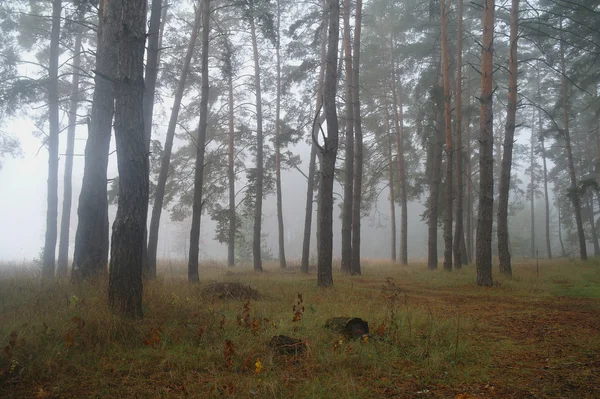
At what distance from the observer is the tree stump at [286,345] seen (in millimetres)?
4129

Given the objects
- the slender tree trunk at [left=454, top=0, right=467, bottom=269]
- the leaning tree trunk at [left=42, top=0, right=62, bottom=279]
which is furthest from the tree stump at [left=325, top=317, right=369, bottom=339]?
the slender tree trunk at [left=454, top=0, right=467, bottom=269]

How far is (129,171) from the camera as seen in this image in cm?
521

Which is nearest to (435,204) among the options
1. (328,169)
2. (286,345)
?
(328,169)

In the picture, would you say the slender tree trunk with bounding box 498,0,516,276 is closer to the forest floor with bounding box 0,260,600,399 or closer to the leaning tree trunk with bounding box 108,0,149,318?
the forest floor with bounding box 0,260,600,399

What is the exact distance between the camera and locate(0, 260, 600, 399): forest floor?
3.28 metres

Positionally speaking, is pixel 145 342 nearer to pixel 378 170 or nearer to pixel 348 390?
pixel 348 390

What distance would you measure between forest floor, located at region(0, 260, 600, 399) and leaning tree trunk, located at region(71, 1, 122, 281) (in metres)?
1.88

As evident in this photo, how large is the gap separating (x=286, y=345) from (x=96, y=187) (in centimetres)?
669

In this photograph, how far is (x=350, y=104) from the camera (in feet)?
49.2

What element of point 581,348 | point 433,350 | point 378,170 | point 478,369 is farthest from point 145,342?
point 378,170

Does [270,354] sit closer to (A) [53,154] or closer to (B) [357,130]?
(B) [357,130]

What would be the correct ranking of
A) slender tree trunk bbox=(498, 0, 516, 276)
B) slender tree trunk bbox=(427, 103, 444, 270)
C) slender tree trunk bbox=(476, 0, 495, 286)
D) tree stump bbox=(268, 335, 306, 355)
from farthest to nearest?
slender tree trunk bbox=(427, 103, 444, 270), slender tree trunk bbox=(498, 0, 516, 276), slender tree trunk bbox=(476, 0, 495, 286), tree stump bbox=(268, 335, 306, 355)

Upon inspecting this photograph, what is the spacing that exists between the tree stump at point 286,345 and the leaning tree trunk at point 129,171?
6.39 feet

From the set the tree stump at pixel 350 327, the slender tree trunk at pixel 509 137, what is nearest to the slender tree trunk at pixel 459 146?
the slender tree trunk at pixel 509 137
